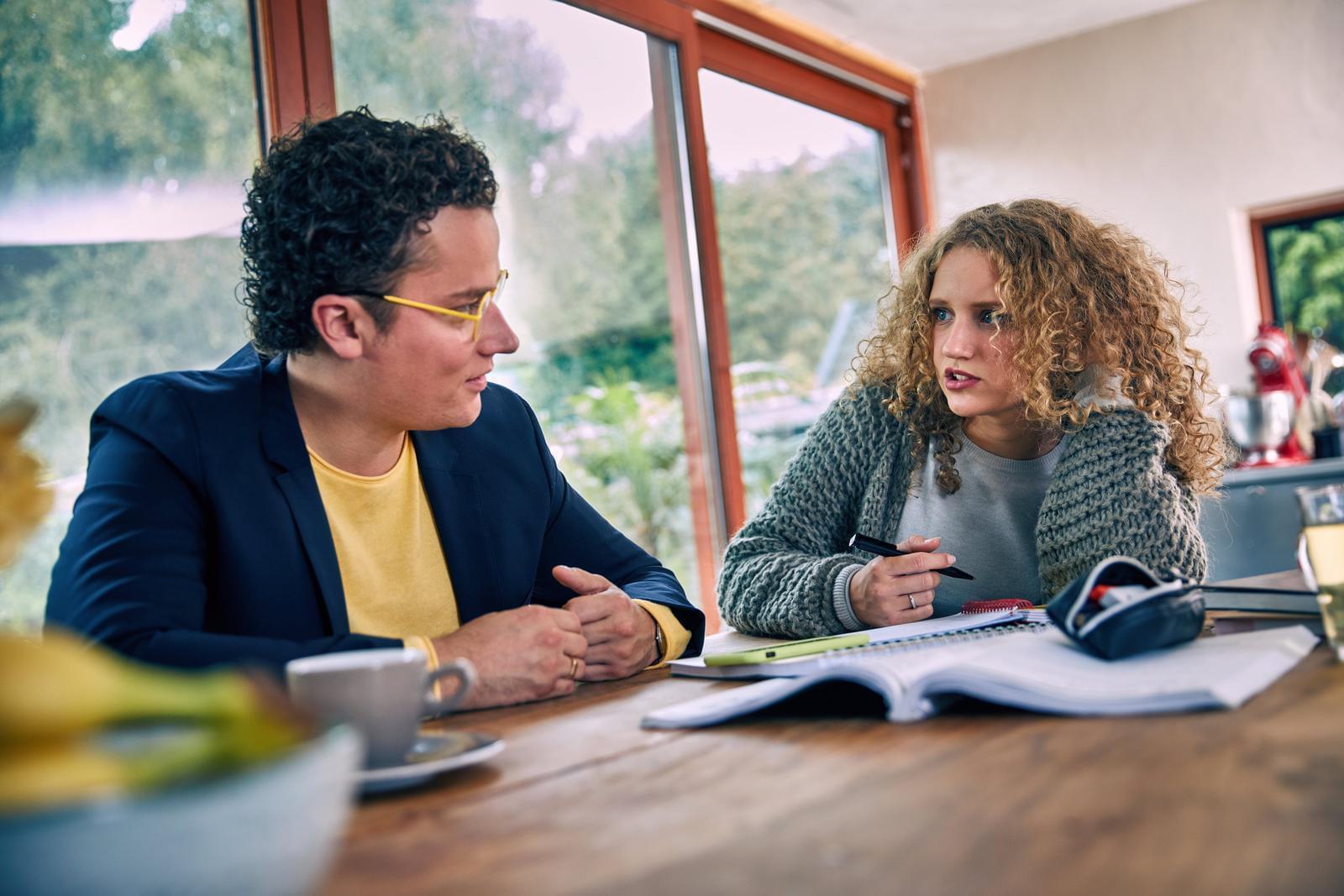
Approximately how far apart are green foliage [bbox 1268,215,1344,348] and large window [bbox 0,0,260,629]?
3.67m

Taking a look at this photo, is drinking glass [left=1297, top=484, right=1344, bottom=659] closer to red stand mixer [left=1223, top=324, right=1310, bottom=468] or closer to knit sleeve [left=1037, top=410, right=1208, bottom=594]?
knit sleeve [left=1037, top=410, right=1208, bottom=594]

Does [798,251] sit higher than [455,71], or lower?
lower

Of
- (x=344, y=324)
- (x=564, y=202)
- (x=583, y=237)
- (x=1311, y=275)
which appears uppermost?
(x=564, y=202)

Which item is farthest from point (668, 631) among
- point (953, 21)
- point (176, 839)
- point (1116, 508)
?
point (953, 21)

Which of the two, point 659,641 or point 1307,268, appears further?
point 1307,268

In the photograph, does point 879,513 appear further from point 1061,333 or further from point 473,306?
point 473,306

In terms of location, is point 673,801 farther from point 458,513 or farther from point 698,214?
point 698,214

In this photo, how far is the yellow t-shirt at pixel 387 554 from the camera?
4.86 feet

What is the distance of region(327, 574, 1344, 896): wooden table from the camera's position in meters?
0.55

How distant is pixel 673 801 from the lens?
0.71m

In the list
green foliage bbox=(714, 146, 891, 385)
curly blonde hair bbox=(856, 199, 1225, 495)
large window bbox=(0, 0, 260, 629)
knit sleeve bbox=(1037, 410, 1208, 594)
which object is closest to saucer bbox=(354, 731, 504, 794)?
knit sleeve bbox=(1037, 410, 1208, 594)

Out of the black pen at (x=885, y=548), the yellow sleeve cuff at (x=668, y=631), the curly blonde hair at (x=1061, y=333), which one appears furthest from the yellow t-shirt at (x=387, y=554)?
the curly blonde hair at (x=1061, y=333)

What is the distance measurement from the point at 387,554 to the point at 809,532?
0.71 meters

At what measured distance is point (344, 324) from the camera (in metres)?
1.50
